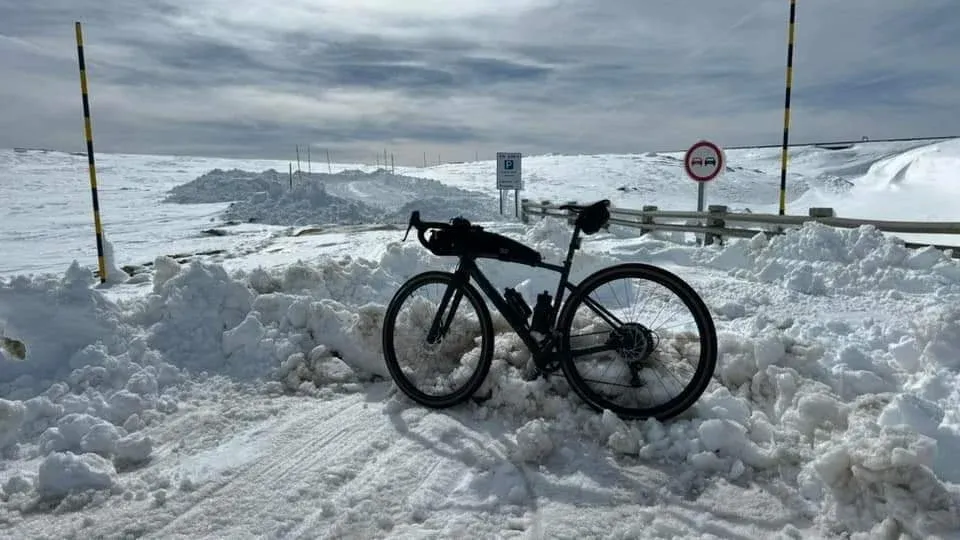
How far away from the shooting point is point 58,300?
13.8ft

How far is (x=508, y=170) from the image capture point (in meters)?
17.9

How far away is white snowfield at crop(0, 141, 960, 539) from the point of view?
2.58 meters

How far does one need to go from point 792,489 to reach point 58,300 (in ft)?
15.8

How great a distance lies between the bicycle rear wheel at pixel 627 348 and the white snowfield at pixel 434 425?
0.54 feet

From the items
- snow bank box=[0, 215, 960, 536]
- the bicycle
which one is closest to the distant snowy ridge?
snow bank box=[0, 215, 960, 536]

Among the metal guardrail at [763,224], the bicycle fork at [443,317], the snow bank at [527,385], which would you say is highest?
the metal guardrail at [763,224]

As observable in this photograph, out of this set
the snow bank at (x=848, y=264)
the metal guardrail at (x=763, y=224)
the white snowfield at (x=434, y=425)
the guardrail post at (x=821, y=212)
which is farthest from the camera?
the guardrail post at (x=821, y=212)

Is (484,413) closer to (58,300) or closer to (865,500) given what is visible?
(865,500)

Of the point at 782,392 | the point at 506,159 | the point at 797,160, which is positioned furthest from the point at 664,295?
the point at 797,160

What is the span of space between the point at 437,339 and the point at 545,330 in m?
0.81

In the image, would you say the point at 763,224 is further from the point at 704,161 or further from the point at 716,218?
the point at 704,161

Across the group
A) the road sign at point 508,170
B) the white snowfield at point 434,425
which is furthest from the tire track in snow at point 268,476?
the road sign at point 508,170

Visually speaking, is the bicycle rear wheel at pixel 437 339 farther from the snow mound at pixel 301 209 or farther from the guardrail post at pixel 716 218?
the snow mound at pixel 301 209

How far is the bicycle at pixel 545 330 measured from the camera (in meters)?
3.35
